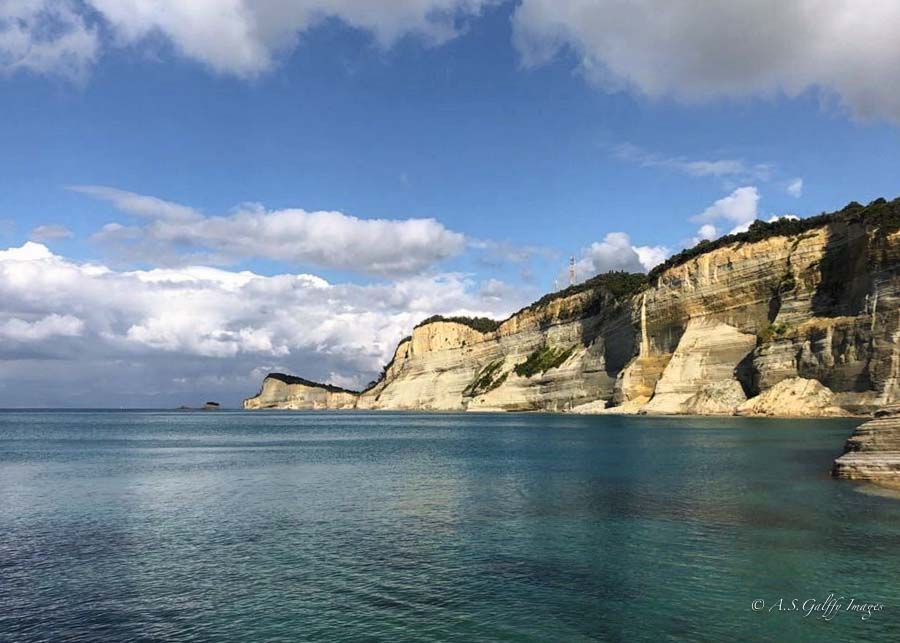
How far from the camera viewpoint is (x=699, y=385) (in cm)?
9288

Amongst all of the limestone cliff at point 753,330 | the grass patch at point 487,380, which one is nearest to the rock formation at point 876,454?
the limestone cliff at point 753,330

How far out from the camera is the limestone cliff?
7019 cm

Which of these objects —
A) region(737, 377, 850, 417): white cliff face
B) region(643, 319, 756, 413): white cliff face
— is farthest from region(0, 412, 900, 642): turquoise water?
region(643, 319, 756, 413): white cliff face

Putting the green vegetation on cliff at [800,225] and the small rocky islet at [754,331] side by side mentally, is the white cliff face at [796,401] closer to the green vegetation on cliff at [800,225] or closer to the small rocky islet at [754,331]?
the small rocky islet at [754,331]

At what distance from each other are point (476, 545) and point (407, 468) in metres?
21.0

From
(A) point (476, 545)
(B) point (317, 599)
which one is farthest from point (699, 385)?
(B) point (317, 599)

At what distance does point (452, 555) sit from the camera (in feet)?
57.5

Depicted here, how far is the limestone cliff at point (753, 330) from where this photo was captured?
70.2 m

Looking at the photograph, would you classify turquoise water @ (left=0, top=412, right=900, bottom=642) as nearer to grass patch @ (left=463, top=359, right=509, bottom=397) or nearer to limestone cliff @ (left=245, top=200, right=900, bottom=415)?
limestone cliff @ (left=245, top=200, right=900, bottom=415)

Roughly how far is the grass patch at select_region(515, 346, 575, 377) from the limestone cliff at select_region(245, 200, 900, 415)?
0.60 meters

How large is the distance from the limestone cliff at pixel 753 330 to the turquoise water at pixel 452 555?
144 ft

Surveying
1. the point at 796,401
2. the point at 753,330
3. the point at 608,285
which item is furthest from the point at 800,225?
the point at 608,285

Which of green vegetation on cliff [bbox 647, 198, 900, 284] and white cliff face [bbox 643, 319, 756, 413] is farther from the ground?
green vegetation on cliff [bbox 647, 198, 900, 284]

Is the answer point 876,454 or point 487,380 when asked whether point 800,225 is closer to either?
point 876,454
